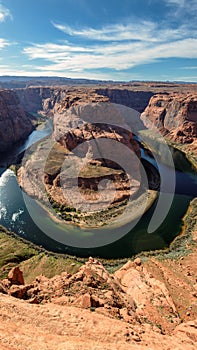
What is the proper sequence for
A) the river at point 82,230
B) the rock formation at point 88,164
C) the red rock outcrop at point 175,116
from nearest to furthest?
the river at point 82,230 < the rock formation at point 88,164 < the red rock outcrop at point 175,116

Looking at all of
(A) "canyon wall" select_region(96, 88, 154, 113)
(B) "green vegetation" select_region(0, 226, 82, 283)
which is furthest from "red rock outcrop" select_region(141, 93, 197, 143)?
(B) "green vegetation" select_region(0, 226, 82, 283)

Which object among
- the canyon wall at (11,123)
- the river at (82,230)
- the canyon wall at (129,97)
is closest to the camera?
the river at (82,230)

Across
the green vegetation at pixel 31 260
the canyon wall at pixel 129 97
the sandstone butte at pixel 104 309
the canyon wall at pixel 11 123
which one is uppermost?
the canyon wall at pixel 129 97

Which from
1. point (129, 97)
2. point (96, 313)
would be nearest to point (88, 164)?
point (96, 313)

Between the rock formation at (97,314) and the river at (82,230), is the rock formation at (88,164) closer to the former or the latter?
the river at (82,230)

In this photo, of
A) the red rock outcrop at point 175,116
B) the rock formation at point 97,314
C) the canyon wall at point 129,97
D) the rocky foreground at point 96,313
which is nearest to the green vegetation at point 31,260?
the rocky foreground at point 96,313

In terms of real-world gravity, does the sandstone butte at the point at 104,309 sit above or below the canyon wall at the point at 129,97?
below

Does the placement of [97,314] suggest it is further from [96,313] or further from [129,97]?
[129,97]

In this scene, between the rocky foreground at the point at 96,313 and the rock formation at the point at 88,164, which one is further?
the rock formation at the point at 88,164
